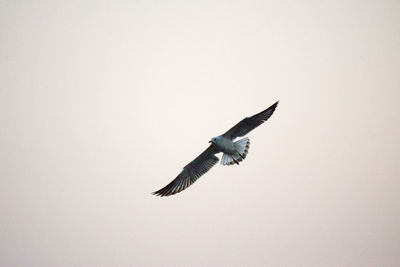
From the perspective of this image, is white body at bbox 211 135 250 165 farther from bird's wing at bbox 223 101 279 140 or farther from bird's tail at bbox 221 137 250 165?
bird's wing at bbox 223 101 279 140

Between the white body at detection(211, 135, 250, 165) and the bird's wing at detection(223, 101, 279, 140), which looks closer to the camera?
the bird's wing at detection(223, 101, 279, 140)

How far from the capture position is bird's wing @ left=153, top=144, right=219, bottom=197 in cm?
1245

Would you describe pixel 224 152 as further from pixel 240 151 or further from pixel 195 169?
pixel 195 169

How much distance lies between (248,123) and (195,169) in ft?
6.94

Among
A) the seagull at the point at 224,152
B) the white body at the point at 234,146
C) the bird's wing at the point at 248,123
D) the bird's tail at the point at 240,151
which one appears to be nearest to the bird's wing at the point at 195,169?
the seagull at the point at 224,152

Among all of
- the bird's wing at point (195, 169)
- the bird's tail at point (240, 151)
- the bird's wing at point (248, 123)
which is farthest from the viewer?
the bird's wing at point (195, 169)

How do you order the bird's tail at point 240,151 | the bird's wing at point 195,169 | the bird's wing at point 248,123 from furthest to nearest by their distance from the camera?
the bird's wing at point 195,169 < the bird's tail at point 240,151 < the bird's wing at point 248,123

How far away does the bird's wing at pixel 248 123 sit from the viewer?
1163 cm

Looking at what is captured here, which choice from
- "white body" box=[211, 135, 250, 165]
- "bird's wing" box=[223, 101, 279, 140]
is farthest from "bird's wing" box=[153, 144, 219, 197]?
"bird's wing" box=[223, 101, 279, 140]

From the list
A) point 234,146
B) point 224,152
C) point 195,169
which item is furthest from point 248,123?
point 195,169

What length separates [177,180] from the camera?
41.0 feet

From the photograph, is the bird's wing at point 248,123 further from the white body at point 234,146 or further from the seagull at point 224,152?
the white body at point 234,146
